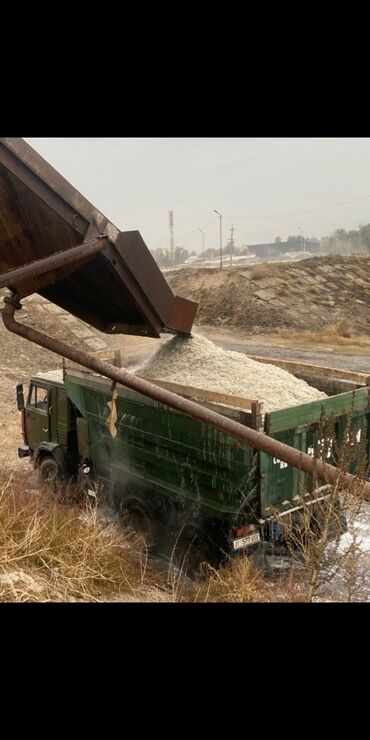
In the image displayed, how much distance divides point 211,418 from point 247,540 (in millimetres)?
2184

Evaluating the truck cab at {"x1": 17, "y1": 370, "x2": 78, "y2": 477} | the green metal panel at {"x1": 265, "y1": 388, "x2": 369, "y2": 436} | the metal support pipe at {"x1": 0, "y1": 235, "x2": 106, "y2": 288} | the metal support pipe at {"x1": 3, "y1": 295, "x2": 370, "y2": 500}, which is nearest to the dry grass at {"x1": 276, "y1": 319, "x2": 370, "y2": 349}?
the truck cab at {"x1": 17, "y1": 370, "x2": 78, "y2": 477}

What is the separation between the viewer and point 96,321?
6.10m

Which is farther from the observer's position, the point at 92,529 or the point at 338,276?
the point at 338,276

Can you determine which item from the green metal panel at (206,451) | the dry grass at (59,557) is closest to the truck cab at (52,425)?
the green metal panel at (206,451)

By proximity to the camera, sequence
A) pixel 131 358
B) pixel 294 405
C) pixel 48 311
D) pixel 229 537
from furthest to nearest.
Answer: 1. pixel 48 311
2. pixel 131 358
3. pixel 294 405
4. pixel 229 537

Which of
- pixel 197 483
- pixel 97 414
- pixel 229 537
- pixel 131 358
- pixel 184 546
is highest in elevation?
pixel 131 358

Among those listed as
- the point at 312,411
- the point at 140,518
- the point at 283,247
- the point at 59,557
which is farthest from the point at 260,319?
the point at 283,247

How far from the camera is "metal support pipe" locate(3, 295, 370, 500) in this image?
2.95 metres

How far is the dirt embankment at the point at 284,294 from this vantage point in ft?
84.5

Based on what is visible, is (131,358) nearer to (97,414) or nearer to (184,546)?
(97,414)

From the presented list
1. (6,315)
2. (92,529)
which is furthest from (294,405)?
(6,315)

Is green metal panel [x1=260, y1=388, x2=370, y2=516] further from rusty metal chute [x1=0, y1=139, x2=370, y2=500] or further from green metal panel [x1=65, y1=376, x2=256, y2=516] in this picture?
rusty metal chute [x1=0, y1=139, x2=370, y2=500]

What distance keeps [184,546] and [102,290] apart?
9.21 ft

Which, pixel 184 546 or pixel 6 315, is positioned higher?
pixel 6 315
